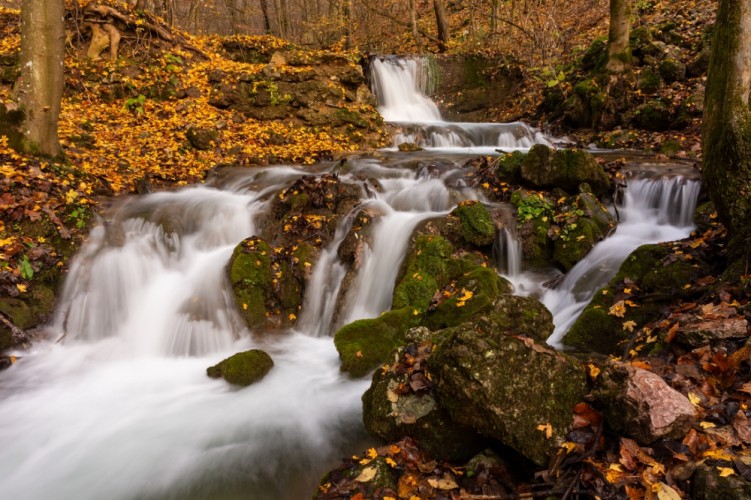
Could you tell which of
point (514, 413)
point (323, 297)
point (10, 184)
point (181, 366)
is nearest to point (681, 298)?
point (514, 413)

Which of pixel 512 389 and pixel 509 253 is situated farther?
pixel 509 253

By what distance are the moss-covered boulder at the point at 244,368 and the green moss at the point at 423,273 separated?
1810 millimetres

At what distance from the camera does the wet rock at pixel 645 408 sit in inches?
97.2

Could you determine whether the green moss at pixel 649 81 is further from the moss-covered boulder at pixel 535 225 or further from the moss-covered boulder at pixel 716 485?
the moss-covered boulder at pixel 716 485

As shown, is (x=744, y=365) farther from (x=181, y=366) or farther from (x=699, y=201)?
(x=181, y=366)

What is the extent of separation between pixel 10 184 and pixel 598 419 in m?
8.31

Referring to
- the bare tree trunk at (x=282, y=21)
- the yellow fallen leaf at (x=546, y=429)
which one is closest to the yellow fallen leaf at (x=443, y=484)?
the yellow fallen leaf at (x=546, y=429)

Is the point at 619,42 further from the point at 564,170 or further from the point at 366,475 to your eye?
the point at 366,475

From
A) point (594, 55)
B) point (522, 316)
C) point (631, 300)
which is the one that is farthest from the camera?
point (594, 55)

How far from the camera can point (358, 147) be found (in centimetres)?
1271

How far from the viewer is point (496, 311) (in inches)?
160

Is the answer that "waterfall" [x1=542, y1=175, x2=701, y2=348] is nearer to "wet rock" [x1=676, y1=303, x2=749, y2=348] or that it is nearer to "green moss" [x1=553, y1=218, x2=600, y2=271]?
"green moss" [x1=553, y1=218, x2=600, y2=271]

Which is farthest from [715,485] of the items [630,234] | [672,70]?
[672,70]

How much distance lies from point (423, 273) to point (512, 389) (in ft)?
10.4
